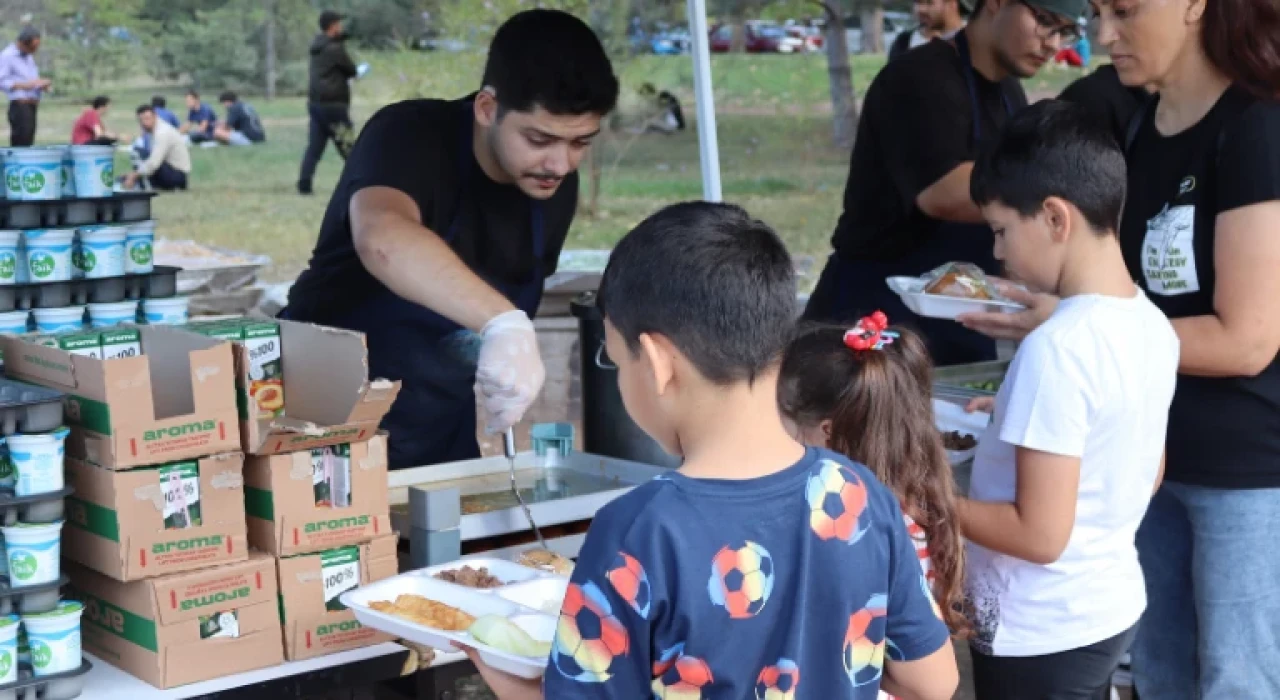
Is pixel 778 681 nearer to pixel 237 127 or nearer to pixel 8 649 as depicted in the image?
pixel 8 649

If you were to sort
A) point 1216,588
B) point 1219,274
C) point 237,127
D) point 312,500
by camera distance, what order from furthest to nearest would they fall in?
point 237,127 < point 1216,588 < point 1219,274 < point 312,500

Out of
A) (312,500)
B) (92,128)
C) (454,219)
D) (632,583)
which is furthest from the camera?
(92,128)

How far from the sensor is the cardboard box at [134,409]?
75.4 inches

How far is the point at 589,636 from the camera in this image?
1310mm

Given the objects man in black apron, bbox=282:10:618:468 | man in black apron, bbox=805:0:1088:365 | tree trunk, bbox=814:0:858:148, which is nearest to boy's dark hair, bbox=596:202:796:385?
man in black apron, bbox=282:10:618:468

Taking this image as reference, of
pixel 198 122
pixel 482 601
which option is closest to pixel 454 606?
pixel 482 601

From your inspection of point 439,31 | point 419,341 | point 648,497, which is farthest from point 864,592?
point 439,31

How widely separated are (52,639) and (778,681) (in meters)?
1.06

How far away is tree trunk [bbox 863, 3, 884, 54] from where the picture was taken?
14.3 metres

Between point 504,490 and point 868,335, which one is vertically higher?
point 868,335

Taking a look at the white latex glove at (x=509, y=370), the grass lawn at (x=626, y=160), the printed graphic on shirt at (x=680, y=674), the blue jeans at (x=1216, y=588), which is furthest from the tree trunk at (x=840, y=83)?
the printed graphic on shirt at (x=680, y=674)

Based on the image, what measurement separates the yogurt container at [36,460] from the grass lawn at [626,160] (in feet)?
30.1

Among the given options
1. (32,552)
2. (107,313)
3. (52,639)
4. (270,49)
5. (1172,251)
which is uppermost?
(270,49)

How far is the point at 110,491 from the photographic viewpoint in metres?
1.92
